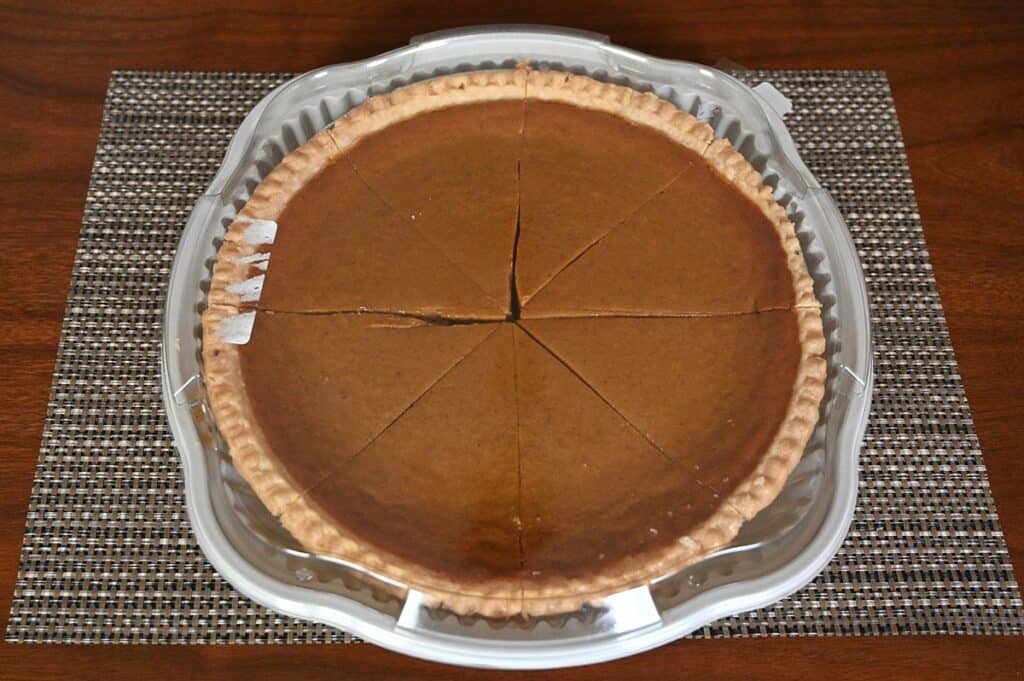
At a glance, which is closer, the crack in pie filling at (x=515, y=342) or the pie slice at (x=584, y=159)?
the crack in pie filling at (x=515, y=342)

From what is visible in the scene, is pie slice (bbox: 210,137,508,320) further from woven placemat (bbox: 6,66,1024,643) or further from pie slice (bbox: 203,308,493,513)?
woven placemat (bbox: 6,66,1024,643)

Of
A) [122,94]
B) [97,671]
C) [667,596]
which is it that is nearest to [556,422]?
[667,596]

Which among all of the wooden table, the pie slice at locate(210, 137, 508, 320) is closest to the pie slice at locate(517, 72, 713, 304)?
the pie slice at locate(210, 137, 508, 320)

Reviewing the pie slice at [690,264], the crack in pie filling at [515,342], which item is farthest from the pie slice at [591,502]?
the pie slice at [690,264]

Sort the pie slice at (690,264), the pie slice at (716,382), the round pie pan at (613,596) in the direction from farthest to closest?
1. the pie slice at (690,264)
2. the pie slice at (716,382)
3. the round pie pan at (613,596)

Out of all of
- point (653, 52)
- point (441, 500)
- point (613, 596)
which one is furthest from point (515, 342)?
point (653, 52)

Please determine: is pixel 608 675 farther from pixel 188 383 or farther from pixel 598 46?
pixel 598 46

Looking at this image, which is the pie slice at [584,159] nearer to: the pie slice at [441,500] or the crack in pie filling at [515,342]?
the crack in pie filling at [515,342]
